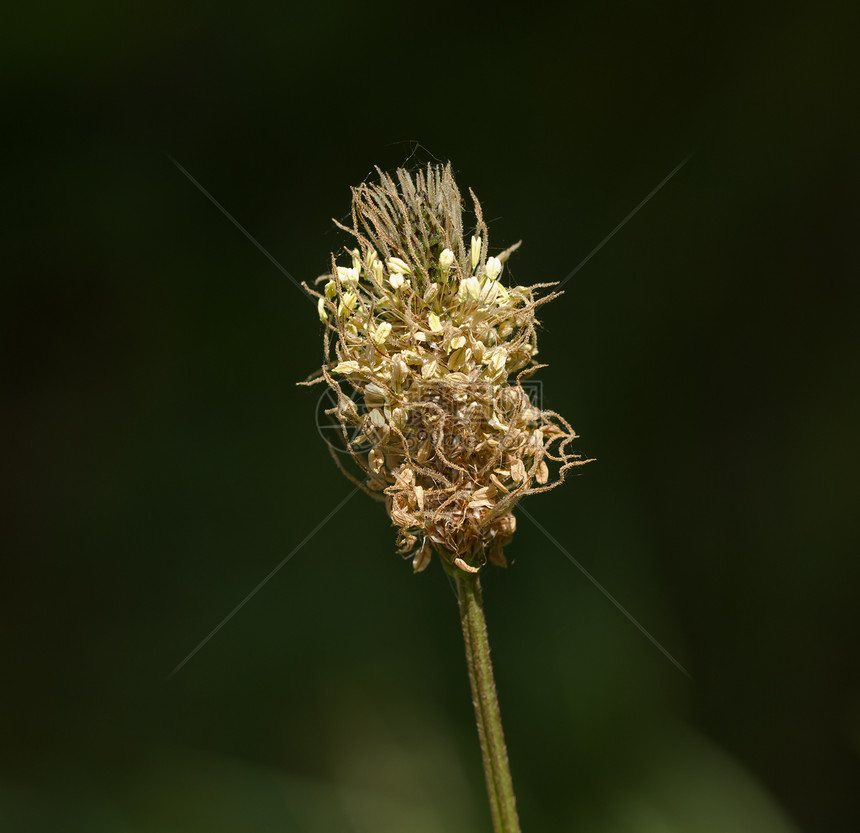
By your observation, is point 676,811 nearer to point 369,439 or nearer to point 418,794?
point 418,794

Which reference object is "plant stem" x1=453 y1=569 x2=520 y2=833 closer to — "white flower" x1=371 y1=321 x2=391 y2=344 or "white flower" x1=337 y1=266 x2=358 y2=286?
"white flower" x1=371 y1=321 x2=391 y2=344

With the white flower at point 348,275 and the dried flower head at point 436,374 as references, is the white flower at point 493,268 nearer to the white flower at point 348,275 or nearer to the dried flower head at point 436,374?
the dried flower head at point 436,374

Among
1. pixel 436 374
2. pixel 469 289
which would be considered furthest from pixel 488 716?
pixel 469 289

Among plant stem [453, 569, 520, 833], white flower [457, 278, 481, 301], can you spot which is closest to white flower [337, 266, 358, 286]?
white flower [457, 278, 481, 301]

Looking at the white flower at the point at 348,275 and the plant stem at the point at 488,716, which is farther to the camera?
the white flower at the point at 348,275

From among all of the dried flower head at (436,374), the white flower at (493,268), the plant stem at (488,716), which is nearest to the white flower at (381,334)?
the dried flower head at (436,374)

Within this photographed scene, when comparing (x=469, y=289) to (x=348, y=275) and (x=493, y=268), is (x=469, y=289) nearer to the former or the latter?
(x=493, y=268)

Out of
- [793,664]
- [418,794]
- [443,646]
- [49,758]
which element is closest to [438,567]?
[443,646]
